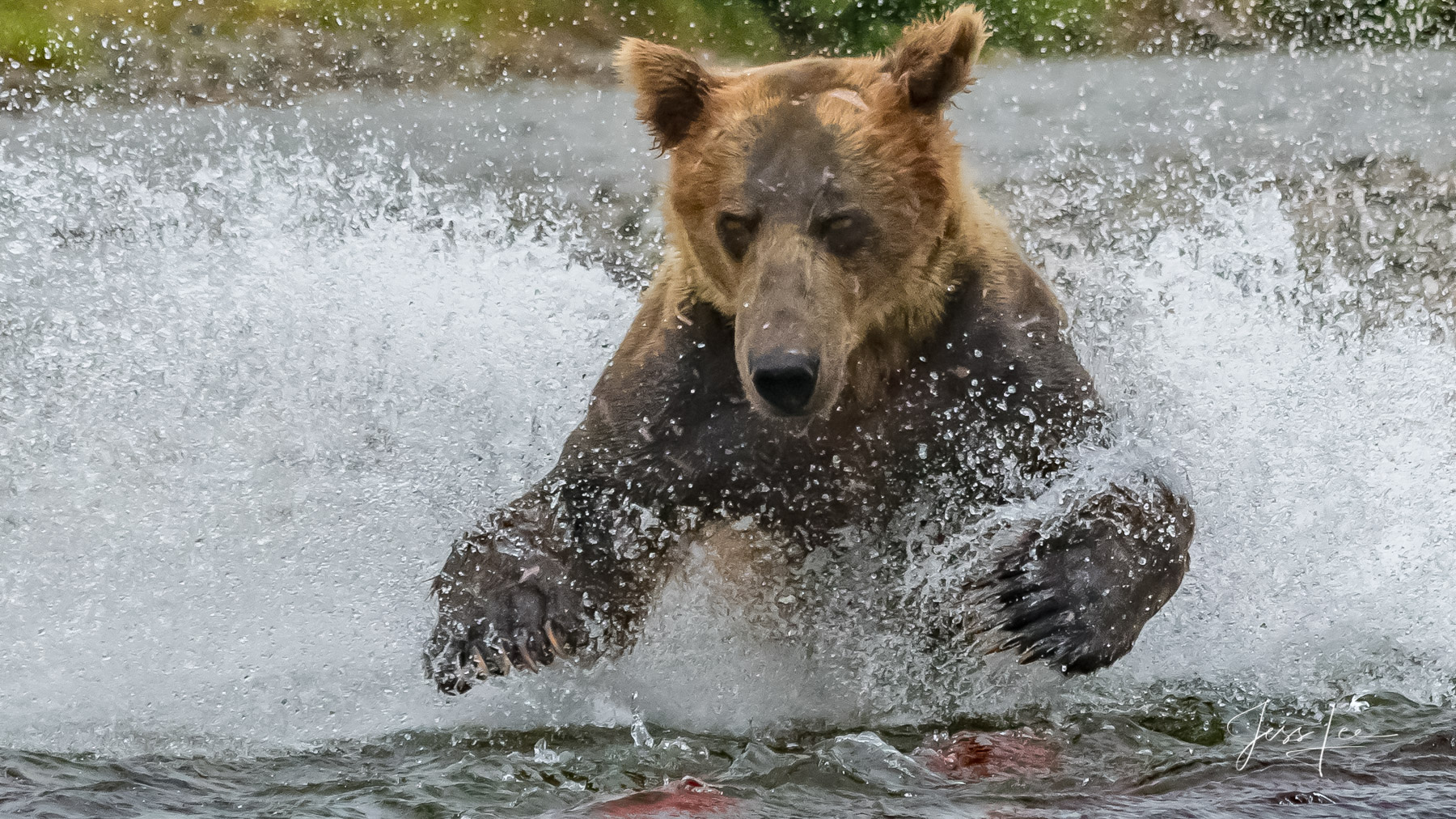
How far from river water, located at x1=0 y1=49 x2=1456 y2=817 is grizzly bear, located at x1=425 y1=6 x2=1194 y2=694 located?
0.61 feet

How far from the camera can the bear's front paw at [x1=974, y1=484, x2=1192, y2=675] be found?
2.98m

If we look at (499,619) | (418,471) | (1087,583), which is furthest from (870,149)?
(418,471)

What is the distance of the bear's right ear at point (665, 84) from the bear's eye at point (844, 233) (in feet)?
1.42

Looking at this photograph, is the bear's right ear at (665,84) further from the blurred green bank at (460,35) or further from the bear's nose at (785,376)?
the blurred green bank at (460,35)

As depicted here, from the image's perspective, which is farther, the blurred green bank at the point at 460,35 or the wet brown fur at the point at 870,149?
the blurred green bank at the point at 460,35

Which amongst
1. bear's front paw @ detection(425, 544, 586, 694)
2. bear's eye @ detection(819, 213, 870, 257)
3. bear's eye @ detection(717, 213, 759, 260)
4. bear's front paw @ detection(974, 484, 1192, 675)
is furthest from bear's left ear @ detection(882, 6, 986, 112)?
bear's front paw @ detection(425, 544, 586, 694)

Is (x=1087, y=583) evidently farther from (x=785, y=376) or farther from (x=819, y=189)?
(x=819, y=189)

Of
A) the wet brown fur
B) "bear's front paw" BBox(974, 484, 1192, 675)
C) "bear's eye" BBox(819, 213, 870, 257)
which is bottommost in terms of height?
"bear's front paw" BBox(974, 484, 1192, 675)

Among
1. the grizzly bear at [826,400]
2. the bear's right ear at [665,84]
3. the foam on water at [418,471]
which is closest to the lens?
the grizzly bear at [826,400]

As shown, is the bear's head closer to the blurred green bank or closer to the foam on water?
the foam on water

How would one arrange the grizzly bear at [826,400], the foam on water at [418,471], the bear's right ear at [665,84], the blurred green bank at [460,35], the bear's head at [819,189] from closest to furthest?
1. the bear's head at [819,189]
2. the grizzly bear at [826,400]
3. the bear's right ear at [665,84]
4. the foam on water at [418,471]
5. the blurred green bank at [460,35]

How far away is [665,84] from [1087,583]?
4.42 feet

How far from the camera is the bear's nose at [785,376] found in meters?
2.65
